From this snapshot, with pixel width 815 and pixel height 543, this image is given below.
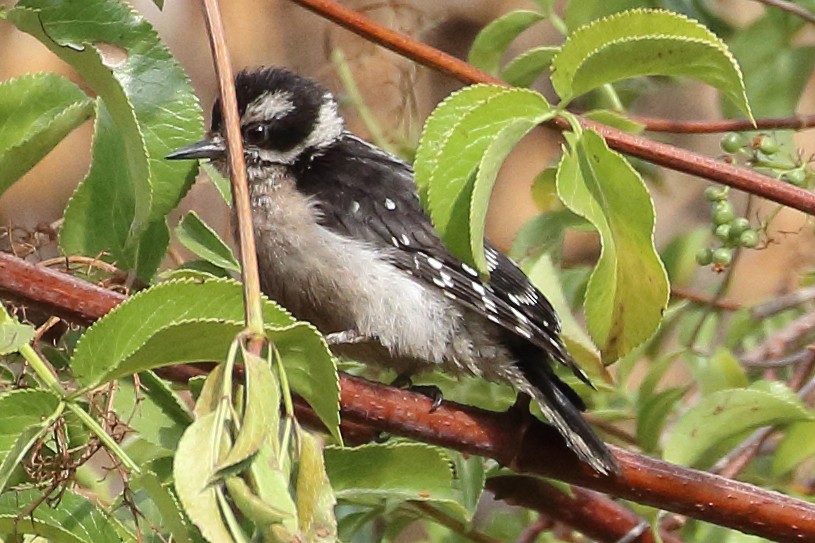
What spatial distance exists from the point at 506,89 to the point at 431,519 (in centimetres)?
99

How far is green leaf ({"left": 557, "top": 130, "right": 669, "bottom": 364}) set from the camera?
1445mm

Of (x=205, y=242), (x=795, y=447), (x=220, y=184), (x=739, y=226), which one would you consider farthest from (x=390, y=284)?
(x=795, y=447)

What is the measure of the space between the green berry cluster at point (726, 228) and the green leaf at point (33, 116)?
50.5 inches

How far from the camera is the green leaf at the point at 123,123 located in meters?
1.44

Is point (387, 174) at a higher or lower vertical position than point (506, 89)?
lower

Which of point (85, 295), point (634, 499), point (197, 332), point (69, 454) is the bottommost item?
point (634, 499)

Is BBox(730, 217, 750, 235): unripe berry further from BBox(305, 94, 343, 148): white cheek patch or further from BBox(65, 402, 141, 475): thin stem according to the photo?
BBox(65, 402, 141, 475): thin stem

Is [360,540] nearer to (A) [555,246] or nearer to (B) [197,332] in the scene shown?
(A) [555,246]

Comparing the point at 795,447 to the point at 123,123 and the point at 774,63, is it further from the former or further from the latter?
the point at 123,123

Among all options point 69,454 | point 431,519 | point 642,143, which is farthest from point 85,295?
point 431,519

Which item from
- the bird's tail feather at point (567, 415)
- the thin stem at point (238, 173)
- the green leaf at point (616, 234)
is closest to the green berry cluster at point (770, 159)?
the bird's tail feather at point (567, 415)

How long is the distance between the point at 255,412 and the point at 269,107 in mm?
1800

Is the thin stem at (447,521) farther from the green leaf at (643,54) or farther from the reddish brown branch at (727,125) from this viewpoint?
the green leaf at (643,54)

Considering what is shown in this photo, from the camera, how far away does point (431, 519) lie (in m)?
2.20
